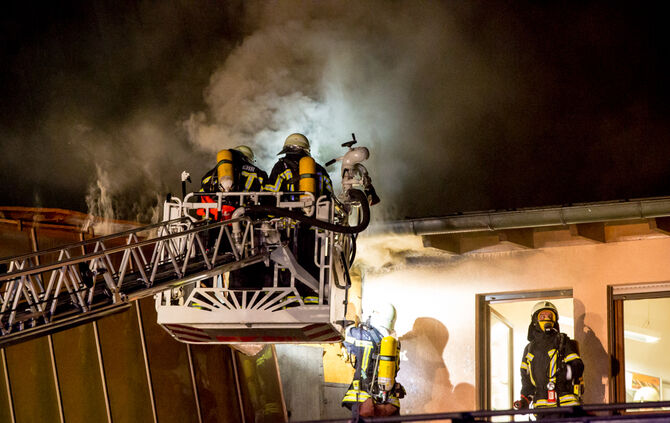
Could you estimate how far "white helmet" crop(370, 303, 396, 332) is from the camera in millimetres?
10898

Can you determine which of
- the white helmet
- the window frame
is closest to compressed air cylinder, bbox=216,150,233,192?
the white helmet

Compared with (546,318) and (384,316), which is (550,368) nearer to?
(546,318)

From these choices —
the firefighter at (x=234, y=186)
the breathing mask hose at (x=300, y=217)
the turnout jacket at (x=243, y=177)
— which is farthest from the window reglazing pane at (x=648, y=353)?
the turnout jacket at (x=243, y=177)

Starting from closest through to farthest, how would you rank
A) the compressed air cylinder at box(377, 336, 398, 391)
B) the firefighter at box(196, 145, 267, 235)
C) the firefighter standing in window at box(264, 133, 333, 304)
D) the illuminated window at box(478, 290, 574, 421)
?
the firefighter standing in window at box(264, 133, 333, 304) < the firefighter at box(196, 145, 267, 235) < the compressed air cylinder at box(377, 336, 398, 391) < the illuminated window at box(478, 290, 574, 421)

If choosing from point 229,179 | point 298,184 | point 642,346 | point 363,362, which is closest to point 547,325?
point 642,346

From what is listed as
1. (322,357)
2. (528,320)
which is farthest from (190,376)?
(528,320)

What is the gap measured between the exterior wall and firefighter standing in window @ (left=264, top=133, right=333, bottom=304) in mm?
2850

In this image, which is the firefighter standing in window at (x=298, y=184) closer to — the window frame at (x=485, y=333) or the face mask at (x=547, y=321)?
the face mask at (x=547, y=321)

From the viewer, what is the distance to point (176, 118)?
1595 cm

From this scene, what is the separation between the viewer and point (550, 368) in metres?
9.43

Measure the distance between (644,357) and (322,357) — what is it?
16.1 feet

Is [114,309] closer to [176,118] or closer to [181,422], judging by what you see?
[181,422]

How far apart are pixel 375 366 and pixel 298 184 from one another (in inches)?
109

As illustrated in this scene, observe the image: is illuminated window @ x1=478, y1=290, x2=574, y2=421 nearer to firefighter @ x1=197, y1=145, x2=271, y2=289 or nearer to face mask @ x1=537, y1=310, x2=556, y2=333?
face mask @ x1=537, y1=310, x2=556, y2=333
